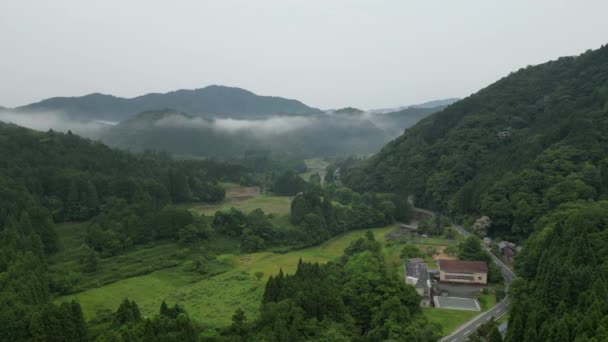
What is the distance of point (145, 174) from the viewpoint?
74.0 metres

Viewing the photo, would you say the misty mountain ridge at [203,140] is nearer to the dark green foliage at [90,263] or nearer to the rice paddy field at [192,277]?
the rice paddy field at [192,277]

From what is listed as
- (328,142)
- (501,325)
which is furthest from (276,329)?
(328,142)

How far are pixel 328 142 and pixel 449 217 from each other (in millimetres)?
135519

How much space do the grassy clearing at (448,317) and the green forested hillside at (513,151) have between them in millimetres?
18486

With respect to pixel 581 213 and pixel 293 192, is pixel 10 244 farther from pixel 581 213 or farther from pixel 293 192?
pixel 293 192

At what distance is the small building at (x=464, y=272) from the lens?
37.4 meters

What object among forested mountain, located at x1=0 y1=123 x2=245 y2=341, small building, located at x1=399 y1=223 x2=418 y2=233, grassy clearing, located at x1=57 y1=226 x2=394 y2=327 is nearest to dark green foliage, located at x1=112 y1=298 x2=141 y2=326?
forested mountain, located at x1=0 y1=123 x2=245 y2=341

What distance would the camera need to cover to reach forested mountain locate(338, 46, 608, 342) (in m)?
25.8

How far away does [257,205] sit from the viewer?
252ft

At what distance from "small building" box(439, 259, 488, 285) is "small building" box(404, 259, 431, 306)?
64.3 inches

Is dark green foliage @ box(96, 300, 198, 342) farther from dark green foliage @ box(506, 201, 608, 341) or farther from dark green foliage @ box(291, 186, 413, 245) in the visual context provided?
dark green foliage @ box(291, 186, 413, 245)

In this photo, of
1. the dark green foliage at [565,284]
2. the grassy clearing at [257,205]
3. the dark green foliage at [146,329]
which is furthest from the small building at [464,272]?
the grassy clearing at [257,205]

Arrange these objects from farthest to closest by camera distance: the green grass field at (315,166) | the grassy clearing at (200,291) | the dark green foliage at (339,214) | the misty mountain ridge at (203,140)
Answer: the misty mountain ridge at (203,140) → the green grass field at (315,166) → the dark green foliage at (339,214) → the grassy clearing at (200,291)

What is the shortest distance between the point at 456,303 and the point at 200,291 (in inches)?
879
